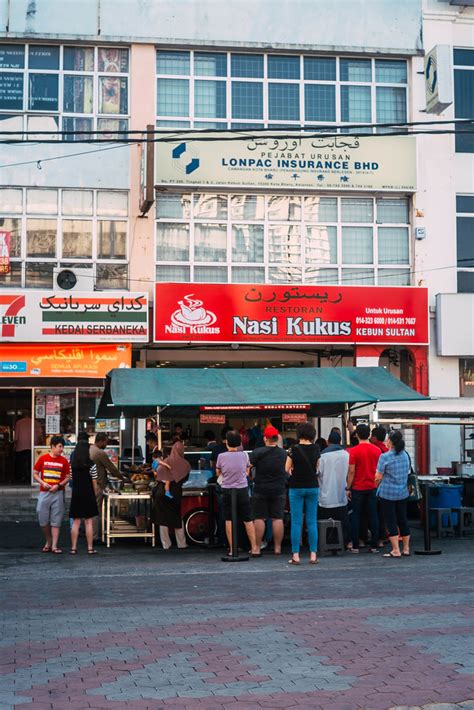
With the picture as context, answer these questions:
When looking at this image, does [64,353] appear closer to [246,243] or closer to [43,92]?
[246,243]

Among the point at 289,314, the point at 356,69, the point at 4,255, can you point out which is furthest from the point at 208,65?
the point at 4,255

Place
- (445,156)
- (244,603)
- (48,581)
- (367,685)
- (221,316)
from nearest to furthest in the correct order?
(367,685) → (244,603) → (48,581) → (221,316) → (445,156)

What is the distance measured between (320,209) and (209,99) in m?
4.02

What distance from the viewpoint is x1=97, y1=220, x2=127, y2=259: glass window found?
25484mm

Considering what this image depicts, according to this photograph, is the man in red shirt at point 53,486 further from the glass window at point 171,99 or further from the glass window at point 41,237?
the glass window at point 171,99

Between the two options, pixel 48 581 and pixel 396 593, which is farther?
pixel 48 581

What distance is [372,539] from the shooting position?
50.3 ft

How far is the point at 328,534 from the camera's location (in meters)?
14.9

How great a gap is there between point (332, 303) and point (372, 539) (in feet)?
35.7

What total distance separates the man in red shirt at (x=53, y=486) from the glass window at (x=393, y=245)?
1342cm

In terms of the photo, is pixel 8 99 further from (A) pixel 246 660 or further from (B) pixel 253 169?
(A) pixel 246 660

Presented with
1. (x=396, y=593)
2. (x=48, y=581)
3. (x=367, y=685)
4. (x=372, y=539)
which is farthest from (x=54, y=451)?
(x=367, y=685)

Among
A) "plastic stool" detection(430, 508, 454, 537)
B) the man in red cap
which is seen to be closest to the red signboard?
"plastic stool" detection(430, 508, 454, 537)

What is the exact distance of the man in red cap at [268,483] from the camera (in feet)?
47.8
